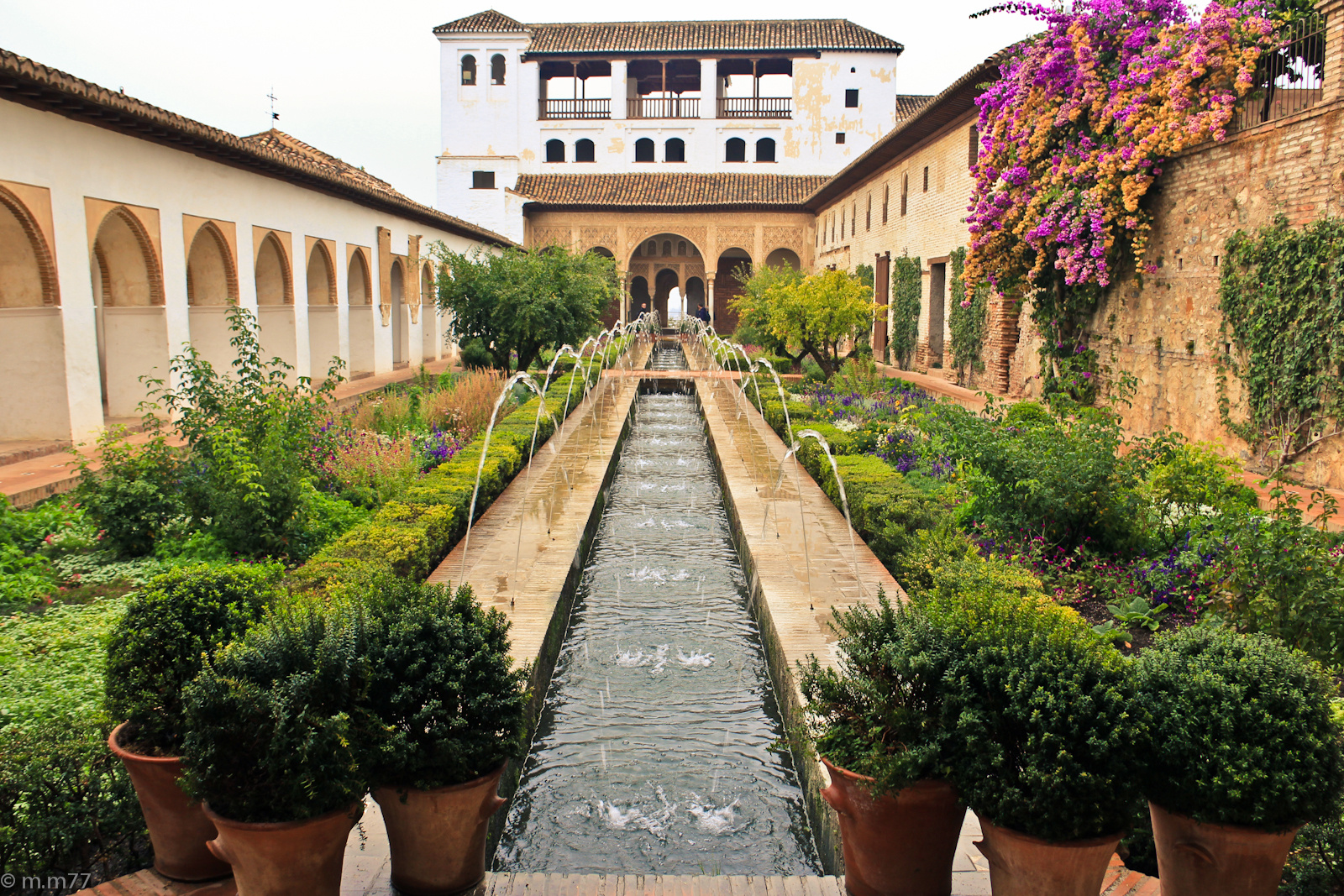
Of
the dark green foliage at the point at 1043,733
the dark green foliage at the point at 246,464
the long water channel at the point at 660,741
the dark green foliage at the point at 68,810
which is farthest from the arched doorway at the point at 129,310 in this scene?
the dark green foliage at the point at 1043,733

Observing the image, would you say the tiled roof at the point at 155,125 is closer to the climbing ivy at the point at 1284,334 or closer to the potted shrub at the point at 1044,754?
the potted shrub at the point at 1044,754

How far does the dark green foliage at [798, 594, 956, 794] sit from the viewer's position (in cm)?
254

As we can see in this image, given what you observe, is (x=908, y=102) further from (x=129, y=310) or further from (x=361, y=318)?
(x=129, y=310)

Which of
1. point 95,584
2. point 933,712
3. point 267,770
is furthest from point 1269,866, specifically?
point 95,584

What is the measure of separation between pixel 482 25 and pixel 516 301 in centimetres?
2480

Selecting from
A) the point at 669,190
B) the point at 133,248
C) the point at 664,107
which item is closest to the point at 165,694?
A: the point at 133,248

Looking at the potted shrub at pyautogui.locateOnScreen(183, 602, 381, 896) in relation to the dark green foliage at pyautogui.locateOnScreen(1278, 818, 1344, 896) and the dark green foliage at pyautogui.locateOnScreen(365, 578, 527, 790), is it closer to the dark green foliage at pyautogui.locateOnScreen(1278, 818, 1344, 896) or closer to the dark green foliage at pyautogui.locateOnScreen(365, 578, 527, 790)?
the dark green foliage at pyautogui.locateOnScreen(365, 578, 527, 790)

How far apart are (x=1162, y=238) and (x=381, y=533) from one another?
9.59m

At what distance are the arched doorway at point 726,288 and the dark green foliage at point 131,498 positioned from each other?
1314 inches

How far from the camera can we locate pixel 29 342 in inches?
366

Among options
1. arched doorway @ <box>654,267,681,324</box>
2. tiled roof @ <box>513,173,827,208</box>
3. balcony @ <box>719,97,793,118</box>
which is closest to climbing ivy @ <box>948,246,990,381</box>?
tiled roof @ <box>513,173,827,208</box>

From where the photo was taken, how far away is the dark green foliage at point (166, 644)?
276 centimetres

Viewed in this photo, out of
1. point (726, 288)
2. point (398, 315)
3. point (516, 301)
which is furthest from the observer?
point (726, 288)

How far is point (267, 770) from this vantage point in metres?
2.40
